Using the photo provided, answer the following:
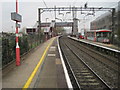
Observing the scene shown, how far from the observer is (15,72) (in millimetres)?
7844

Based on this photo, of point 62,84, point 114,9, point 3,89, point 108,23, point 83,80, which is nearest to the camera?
point 3,89

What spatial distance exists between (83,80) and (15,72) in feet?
11.1

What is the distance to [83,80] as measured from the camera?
25.1 ft

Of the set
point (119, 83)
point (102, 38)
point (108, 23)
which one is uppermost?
point (108, 23)

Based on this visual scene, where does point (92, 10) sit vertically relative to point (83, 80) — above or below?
above

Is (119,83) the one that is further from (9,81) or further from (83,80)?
(9,81)

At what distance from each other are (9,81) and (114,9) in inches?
1041

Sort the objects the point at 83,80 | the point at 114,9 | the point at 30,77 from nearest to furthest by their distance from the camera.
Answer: the point at 30,77 < the point at 83,80 < the point at 114,9

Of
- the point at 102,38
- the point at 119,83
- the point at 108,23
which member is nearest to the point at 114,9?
the point at 102,38

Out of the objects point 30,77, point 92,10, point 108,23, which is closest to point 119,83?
point 30,77

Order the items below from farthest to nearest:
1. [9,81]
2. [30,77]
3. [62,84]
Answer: [30,77] < [9,81] < [62,84]

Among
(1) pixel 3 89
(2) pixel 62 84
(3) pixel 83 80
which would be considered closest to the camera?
(1) pixel 3 89

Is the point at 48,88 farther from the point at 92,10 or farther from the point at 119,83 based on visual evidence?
the point at 92,10

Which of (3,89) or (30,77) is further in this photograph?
(30,77)
